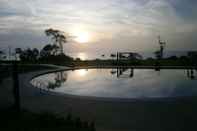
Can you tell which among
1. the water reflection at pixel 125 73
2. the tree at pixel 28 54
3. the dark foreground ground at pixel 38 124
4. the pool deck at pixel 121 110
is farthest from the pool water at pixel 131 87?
the tree at pixel 28 54

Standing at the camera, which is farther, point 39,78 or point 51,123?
point 39,78

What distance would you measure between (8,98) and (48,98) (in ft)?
4.33

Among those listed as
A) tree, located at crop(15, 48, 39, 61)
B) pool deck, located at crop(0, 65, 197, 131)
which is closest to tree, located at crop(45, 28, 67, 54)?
tree, located at crop(15, 48, 39, 61)

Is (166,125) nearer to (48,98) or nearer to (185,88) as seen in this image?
(48,98)

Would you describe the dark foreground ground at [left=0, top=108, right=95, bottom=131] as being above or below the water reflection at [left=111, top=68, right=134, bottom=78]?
below

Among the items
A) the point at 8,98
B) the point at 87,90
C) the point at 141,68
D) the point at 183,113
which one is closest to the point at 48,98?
the point at 8,98

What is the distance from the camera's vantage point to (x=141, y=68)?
72.6ft

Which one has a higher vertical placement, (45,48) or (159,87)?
(45,48)

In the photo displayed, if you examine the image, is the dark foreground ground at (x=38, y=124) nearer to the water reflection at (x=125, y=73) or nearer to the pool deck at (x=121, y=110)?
the pool deck at (x=121, y=110)

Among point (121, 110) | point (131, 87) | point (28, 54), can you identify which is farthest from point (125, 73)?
point (28, 54)

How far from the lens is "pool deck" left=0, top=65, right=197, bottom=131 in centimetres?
645

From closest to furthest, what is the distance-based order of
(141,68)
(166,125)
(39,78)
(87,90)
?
(166,125) < (87,90) < (39,78) < (141,68)

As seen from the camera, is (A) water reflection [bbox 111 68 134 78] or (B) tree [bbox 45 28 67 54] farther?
(B) tree [bbox 45 28 67 54]

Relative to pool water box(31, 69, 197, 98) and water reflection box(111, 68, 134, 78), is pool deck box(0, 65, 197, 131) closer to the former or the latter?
pool water box(31, 69, 197, 98)
